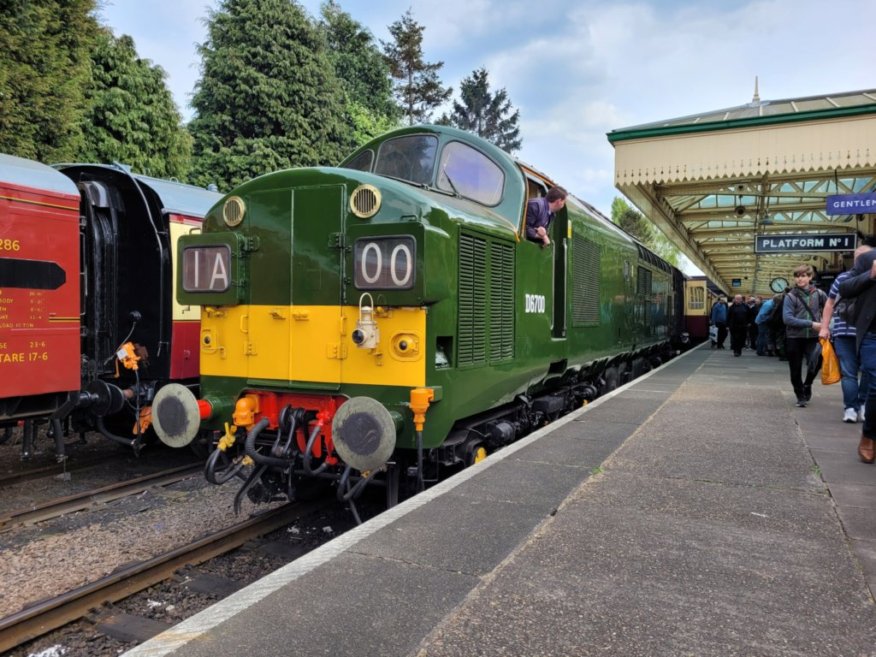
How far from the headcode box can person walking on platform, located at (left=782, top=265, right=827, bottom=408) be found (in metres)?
4.53

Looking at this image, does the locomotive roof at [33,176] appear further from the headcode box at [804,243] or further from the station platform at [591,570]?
the headcode box at [804,243]

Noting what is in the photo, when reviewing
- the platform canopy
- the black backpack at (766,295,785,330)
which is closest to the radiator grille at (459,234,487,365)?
the platform canopy

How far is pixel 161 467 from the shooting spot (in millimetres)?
7262

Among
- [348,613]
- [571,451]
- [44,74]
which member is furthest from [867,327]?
[44,74]

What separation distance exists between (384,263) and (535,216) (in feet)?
7.13

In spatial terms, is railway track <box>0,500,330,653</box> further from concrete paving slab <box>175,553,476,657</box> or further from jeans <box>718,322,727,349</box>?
jeans <box>718,322,727,349</box>

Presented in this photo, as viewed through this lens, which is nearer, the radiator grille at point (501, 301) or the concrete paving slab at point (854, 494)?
the concrete paving slab at point (854, 494)

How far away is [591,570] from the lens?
2.80 metres

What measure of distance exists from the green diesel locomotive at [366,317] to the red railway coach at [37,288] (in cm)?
196

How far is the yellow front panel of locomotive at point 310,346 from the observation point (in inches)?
157

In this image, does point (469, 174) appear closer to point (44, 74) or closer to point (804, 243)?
point (804, 243)

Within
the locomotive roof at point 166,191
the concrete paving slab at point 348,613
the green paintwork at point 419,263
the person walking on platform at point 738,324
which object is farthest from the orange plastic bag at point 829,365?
the person walking on platform at point 738,324

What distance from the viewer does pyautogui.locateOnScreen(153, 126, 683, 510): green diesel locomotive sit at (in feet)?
13.0

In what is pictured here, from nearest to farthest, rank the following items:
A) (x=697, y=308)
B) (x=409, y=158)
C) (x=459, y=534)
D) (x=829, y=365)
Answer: (x=459, y=534)
(x=409, y=158)
(x=829, y=365)
(x=697, y=308)
